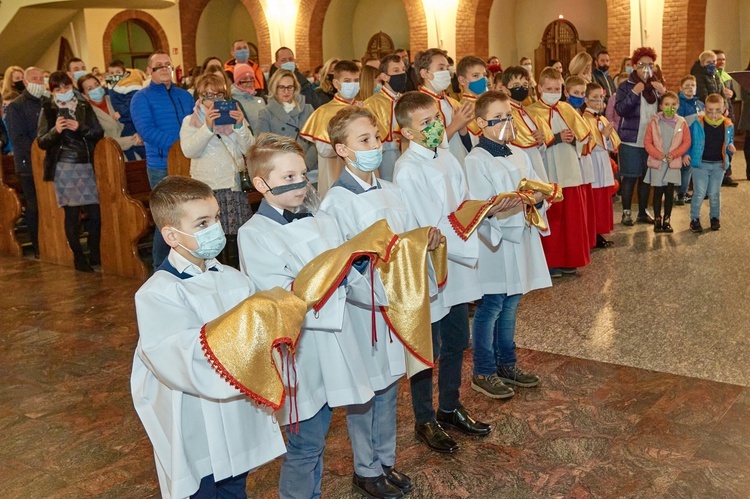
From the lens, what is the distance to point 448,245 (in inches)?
136

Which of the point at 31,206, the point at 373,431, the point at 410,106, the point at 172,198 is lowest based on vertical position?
the point at 373,431

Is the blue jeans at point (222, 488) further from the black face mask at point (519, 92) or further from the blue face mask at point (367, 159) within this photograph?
the black face mask at point (519, 92)

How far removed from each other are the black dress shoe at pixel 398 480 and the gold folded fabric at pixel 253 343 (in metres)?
1.06

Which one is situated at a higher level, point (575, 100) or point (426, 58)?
A: point (426, 58)

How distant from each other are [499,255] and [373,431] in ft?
3.94

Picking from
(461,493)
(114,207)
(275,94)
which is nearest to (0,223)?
(114,207)

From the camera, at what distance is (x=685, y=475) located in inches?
128

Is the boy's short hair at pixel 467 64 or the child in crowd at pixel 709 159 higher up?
the boy's short hair at pixel 467 64

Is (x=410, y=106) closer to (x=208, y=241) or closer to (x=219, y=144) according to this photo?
(x=208, y=241)

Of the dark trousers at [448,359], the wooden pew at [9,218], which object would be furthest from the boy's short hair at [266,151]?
the wooden pew at [9,218]

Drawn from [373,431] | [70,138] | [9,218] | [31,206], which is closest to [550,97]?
[373,431]

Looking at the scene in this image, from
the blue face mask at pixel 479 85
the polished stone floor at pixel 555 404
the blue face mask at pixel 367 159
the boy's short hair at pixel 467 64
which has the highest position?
the boy's short hair at pixel 467 64

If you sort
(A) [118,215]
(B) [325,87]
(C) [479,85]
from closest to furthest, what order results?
(C) [479,85] → (A) [118,215] → (B) [325,87]

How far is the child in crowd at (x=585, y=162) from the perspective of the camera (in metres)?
6.74
